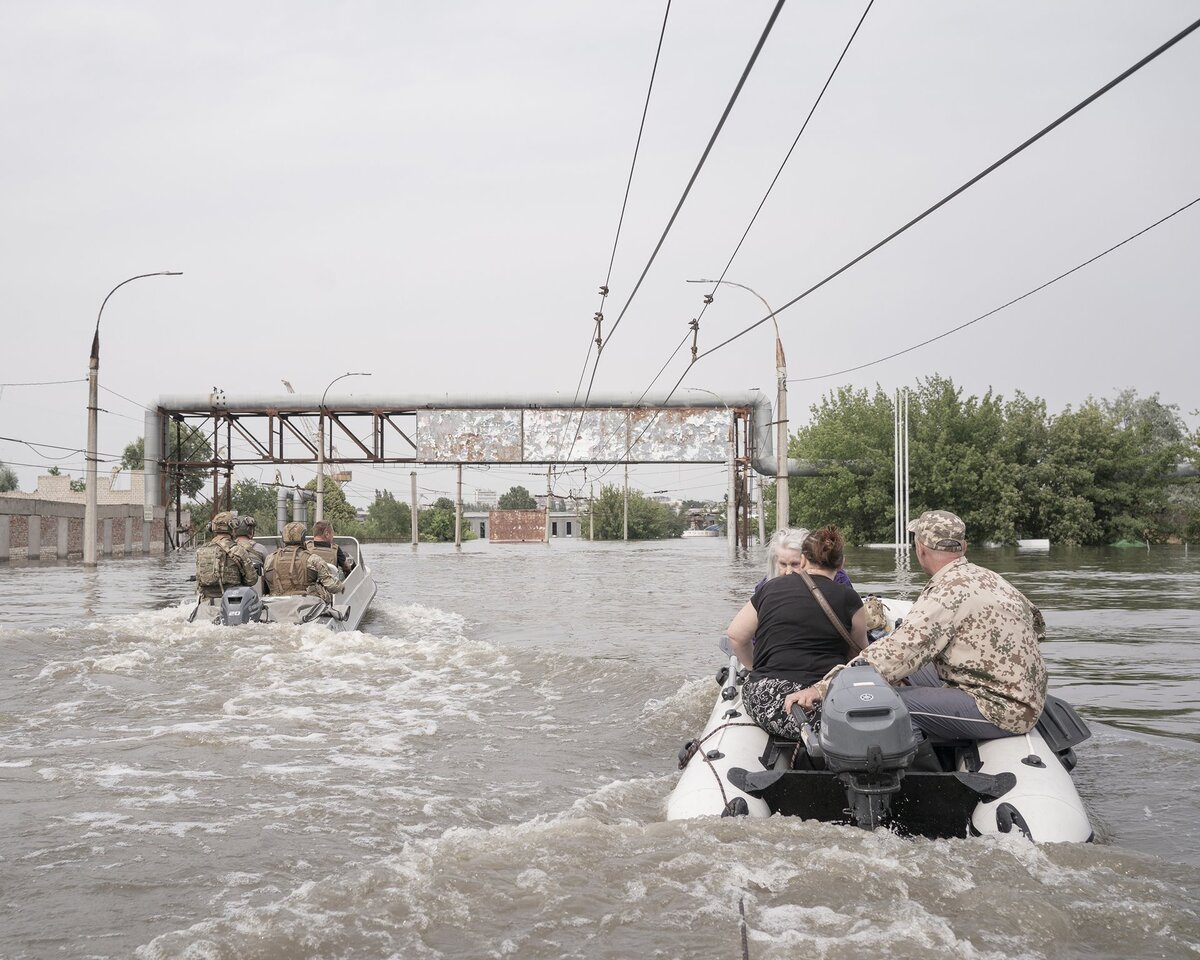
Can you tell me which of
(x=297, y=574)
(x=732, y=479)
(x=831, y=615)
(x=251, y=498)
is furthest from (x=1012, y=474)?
(x=251, y=498)

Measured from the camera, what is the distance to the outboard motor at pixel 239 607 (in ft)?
45.3

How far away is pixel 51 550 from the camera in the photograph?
4731 cm

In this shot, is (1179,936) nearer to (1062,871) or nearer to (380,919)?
(1062,871)

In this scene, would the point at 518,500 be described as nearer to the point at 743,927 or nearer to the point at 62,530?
the point at 62,530

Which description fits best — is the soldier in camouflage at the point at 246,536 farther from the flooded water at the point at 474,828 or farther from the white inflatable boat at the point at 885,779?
the white inflatable boat at the point at 885,779

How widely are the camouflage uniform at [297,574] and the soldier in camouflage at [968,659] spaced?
10.3 meters

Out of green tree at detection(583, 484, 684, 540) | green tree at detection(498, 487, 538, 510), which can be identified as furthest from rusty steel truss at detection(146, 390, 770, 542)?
green tree at detection(498, 487, 538, 510)

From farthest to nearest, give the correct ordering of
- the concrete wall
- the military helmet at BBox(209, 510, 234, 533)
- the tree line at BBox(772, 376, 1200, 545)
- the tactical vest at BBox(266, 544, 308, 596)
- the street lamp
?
1. the tree line at BBox(772, 376, 1200, 545)
2. the concrete wall
3. the street lamp
4. the tactical vest at BBox(266, 544, 308, 596)
5. the military helmet at BBox(209, 510, 234, 533)

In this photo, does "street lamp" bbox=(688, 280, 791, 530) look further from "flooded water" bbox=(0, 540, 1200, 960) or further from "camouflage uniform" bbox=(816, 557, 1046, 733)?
"camouflage uniform" bbox=(816, 557, 1046, 733)

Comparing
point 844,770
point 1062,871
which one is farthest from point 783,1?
point 1062,871

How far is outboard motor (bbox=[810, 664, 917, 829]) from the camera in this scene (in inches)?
196

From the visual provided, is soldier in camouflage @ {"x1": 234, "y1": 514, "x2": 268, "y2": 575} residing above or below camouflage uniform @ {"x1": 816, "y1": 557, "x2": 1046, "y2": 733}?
above

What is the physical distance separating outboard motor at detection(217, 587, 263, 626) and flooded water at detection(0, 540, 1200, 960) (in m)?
0.28

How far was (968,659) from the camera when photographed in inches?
221
